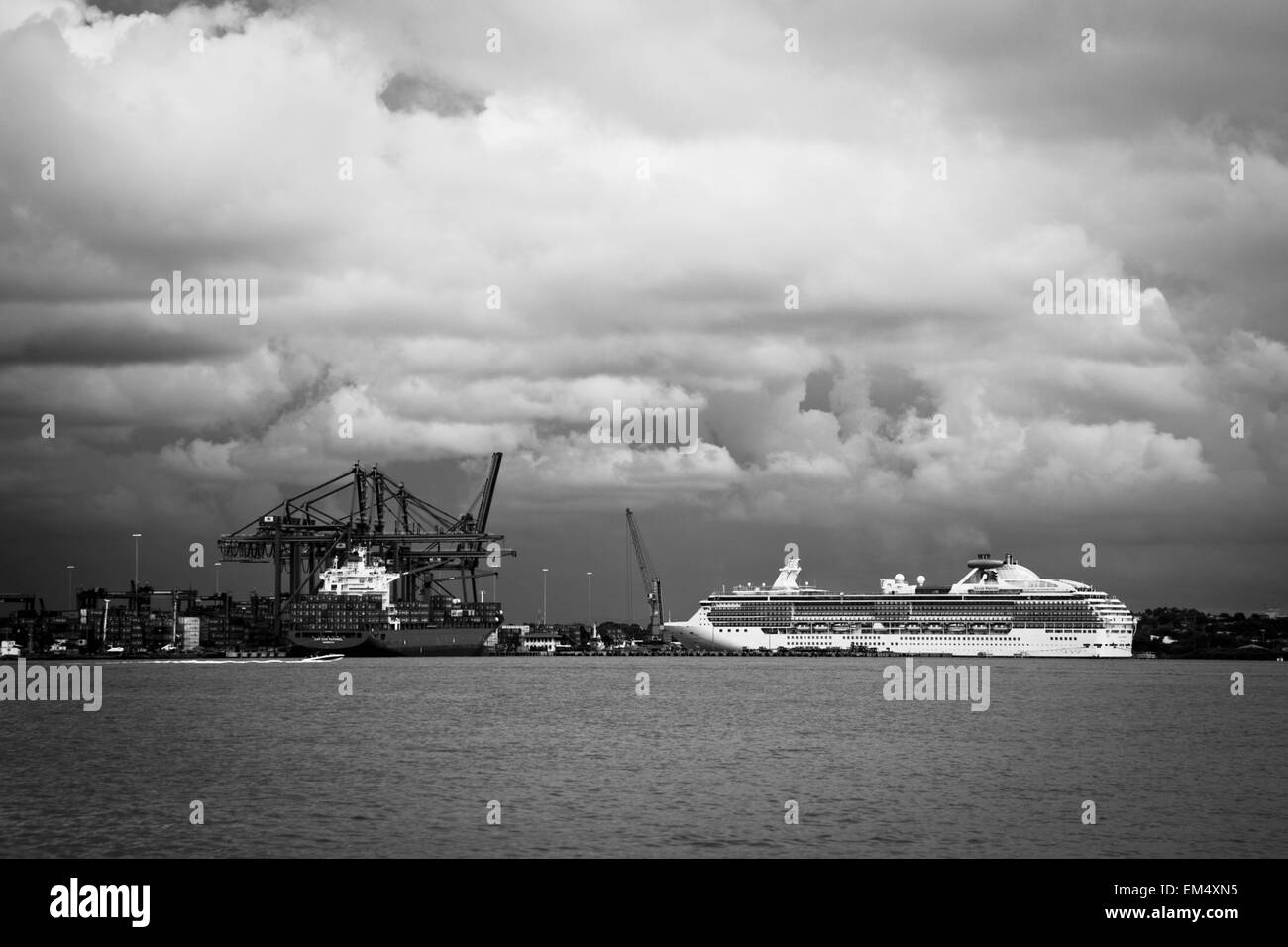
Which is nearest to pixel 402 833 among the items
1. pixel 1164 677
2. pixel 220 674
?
pixel 220 674

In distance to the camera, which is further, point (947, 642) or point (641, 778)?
point (947, 642)

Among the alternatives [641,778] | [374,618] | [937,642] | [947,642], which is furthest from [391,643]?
[641,778]

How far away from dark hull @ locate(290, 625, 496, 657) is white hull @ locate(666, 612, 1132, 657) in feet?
95.7

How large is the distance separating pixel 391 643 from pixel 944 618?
195 feet

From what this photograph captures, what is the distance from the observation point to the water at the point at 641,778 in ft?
82.7

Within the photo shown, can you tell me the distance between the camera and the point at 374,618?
142000 millimetres

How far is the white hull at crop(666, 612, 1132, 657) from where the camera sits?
139750 millimetres

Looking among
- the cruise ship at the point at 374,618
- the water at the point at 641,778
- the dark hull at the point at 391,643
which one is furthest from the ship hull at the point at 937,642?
the water at the point at 641,778

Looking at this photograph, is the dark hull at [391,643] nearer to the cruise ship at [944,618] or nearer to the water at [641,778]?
the cruise ship at [944,618]

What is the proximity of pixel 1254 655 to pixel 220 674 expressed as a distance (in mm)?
122777

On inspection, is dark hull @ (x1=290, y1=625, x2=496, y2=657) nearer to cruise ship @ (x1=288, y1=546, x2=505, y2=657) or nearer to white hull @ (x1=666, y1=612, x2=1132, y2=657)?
cruise ship @ (x1=288, y1=546, x2=505, y2=657)

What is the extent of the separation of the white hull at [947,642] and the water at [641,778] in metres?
76.4

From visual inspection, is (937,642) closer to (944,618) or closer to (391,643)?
→ (944,618)
